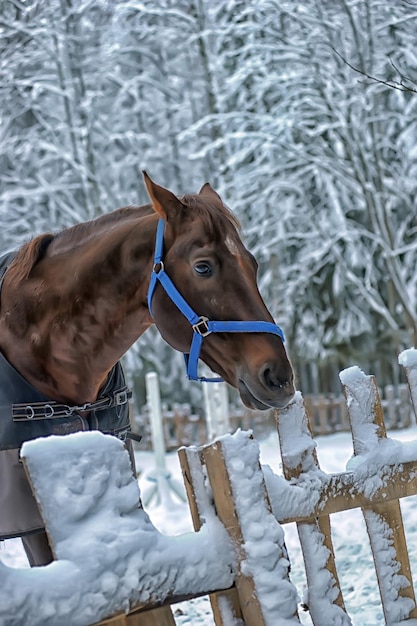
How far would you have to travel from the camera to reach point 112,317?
2650mm

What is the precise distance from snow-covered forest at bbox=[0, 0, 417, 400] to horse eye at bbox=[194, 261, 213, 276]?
19.5 ft

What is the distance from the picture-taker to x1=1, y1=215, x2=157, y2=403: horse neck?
2.63 m

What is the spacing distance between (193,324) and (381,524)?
2.84 ft

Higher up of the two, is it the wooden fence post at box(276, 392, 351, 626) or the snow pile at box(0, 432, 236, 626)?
the snow pile at box(0, 432, 236, 626)

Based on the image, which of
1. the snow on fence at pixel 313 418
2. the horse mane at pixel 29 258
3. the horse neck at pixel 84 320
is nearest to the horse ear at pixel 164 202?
the horse neck at pixel 84 320

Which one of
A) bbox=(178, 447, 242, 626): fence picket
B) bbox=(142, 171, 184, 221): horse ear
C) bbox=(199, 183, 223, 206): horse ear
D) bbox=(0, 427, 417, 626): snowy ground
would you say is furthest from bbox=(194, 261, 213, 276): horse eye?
bbox=(0, 427, 417, 626): snowy ground

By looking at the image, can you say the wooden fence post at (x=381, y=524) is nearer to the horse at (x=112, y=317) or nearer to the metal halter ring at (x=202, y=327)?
the horse at (x=112, y=317)

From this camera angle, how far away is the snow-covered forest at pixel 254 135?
9.01 m

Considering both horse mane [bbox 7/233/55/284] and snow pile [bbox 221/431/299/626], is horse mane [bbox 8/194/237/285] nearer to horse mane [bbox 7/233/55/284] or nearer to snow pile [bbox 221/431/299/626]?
horse mane [bbox 7/233/55/284]

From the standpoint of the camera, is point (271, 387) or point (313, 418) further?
point (313, 418)

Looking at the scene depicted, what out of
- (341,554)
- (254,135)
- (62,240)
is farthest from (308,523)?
(254,135)

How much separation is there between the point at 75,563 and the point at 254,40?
31.8 feet

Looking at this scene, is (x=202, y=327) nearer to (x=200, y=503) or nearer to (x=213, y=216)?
(x=213, y=216)

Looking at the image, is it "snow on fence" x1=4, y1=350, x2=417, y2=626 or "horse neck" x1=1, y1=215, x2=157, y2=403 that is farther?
"horse neck" x1=1, y1=215, x2=157, y2=403
